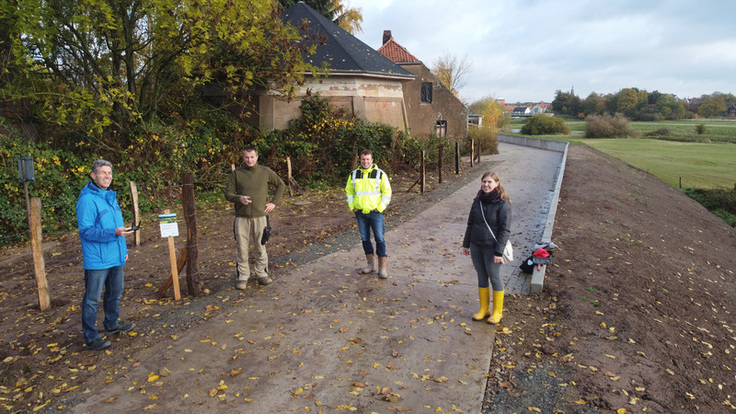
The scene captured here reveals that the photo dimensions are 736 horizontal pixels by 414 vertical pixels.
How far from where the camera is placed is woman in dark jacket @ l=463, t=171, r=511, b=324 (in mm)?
5438

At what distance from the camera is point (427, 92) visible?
→ 1329 inches

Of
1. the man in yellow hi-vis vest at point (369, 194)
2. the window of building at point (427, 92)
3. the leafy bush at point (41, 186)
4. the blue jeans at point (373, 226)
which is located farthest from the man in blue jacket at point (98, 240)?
the window of building at point (427, 92)

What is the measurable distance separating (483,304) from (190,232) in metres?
4.10

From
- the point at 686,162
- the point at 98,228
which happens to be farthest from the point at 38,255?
the point at 686,162

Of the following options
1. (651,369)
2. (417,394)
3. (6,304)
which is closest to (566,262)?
(651,369)

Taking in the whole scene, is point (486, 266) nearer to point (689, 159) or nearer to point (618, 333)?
point (618, 333)

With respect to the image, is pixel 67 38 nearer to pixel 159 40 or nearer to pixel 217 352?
pixel 159 40

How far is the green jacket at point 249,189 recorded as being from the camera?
6.51 metres

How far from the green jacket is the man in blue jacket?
1.68 metres

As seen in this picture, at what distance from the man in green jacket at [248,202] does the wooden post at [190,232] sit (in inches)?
19.6

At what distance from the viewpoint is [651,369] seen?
16.1 ft

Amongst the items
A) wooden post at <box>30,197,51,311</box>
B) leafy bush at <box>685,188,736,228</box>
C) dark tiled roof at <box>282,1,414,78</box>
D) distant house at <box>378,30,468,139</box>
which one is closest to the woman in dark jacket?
wooden post at <box>30,197,51,311</box>

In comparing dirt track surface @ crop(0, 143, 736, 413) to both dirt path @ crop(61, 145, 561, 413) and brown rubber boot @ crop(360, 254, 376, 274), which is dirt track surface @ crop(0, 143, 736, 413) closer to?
dirt path @ crop(61, 145, 561, 413)

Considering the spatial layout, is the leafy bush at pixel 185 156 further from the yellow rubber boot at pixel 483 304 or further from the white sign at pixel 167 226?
the yellow rubber boot at pixel 483 304
